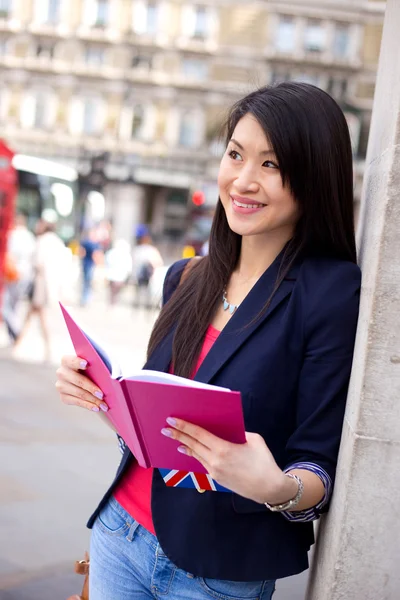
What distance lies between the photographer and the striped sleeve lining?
56.1 inches

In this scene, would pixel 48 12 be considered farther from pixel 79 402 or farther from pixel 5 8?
pixel 79 402

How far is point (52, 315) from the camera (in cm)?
1278

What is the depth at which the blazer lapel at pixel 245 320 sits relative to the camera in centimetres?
153

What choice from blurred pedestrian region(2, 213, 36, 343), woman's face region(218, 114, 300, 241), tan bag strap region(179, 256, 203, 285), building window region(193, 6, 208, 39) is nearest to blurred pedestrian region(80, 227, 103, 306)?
blurred pedestrian region(2, 213, 36, 343)

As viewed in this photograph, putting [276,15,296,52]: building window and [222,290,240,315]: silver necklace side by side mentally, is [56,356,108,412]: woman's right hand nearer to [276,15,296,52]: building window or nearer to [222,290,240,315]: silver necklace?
[222,290,240,315]: silver necklace

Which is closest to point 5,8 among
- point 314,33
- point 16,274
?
point 314,33

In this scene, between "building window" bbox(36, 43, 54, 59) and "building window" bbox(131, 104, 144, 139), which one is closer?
"building window" bbox(131, 104, 144, 139)

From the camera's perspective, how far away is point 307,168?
155cm

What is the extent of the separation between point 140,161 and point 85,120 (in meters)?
3.04

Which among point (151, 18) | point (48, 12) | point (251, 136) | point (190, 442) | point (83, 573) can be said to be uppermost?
point (151, 18)

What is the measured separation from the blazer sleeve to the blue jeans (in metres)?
0.28

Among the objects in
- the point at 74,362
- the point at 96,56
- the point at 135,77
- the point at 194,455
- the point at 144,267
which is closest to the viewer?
the point at 194,455

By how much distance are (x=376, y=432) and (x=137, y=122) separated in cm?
3418

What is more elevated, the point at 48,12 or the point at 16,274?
the point at 48,12
